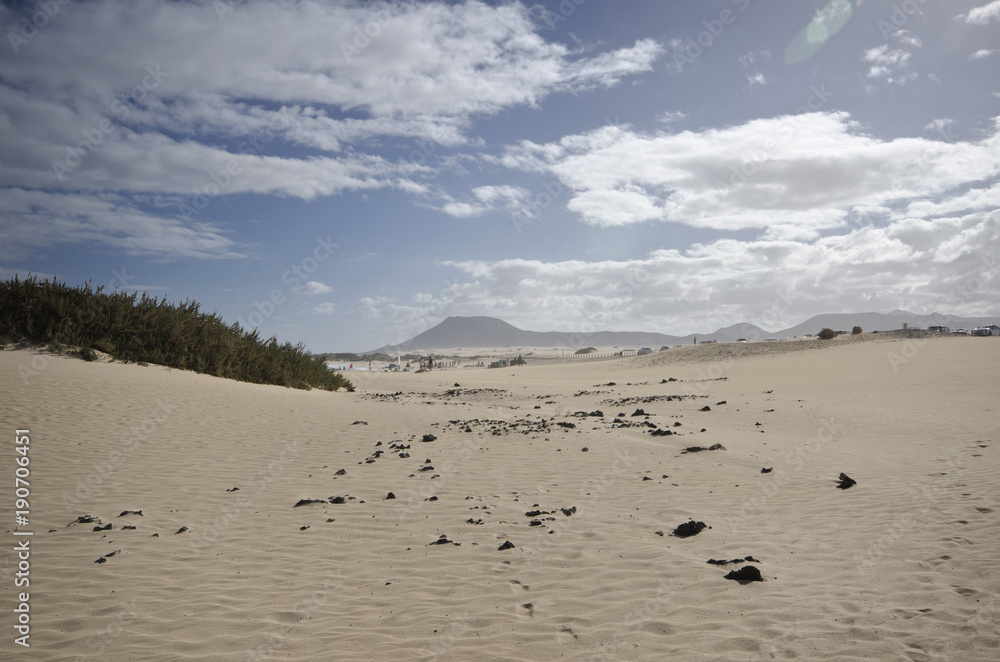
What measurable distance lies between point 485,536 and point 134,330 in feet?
59.4

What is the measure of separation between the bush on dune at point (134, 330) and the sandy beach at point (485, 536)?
2901 mm

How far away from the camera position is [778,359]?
130ft

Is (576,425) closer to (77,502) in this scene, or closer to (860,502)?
(860,502)

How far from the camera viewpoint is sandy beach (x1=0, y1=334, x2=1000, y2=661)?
4230 millimetres

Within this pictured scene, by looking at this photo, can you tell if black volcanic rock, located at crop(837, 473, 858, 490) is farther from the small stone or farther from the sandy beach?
the small stone

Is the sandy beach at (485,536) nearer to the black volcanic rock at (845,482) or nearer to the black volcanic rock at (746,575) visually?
the black volcanic rock at (746,575)

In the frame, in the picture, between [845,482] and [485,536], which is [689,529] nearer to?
[485,536]

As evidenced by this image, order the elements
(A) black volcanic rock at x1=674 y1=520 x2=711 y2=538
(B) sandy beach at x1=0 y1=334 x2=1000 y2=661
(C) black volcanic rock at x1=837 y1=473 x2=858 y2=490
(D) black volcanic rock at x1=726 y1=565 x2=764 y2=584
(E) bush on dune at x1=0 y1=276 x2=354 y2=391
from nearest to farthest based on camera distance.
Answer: (B) sandy beach at x1=0 y1=334 x2=1000 y2=661, (D) black volcanic rock at x1=726 y1=565 x2=764 y2=584, (A) black volcanic rock at x1=674 y1=520 x2=711 y2=538, (C) black volcanic rock at x1=837 y1=473 x2=858 y2=490, (E) bush on dune at x1=0 y1=276 x2=354 y2=391

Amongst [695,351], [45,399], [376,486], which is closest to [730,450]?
[376,486]

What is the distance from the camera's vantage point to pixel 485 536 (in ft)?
21.3

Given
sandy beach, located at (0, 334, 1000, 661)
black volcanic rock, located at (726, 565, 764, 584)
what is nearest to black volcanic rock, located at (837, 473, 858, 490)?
sandy beach, located at (0, 334, 1000, 661)

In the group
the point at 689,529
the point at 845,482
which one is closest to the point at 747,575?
the point at 689,529

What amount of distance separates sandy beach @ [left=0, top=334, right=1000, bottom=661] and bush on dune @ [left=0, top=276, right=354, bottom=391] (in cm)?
290

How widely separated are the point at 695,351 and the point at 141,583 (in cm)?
4856
